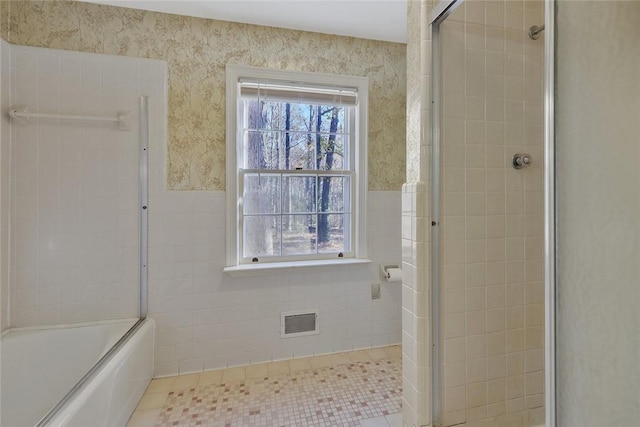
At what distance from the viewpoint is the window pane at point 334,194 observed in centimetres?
217

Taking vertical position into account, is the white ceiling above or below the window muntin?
above

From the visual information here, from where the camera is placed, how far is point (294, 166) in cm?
210

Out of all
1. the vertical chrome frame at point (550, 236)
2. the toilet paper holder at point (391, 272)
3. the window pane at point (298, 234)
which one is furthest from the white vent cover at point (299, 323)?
the vertical chrome frame at point (550, 236)

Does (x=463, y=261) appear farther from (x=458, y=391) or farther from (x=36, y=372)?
(x=36, y=372)

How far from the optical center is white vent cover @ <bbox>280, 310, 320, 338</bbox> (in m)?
2.03

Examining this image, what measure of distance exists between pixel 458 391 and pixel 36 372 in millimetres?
2145

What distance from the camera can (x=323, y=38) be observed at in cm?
208

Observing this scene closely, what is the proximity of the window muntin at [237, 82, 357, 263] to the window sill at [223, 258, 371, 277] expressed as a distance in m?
0.07

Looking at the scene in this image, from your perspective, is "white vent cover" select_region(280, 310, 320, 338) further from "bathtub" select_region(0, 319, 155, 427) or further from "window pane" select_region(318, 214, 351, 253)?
"bathtub" select_region(0, 319, 155, 427)

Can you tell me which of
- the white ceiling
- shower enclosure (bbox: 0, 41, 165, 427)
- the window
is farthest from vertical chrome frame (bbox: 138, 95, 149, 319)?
the white ceiling

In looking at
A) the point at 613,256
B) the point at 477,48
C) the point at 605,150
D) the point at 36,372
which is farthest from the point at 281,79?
the point at 36,372

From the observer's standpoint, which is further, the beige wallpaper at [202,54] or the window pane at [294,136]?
the window pane at [294,136]

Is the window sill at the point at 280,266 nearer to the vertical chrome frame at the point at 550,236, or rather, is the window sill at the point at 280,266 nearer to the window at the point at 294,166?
the window at the point at 294,166

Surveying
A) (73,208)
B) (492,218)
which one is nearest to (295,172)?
(492,218)
